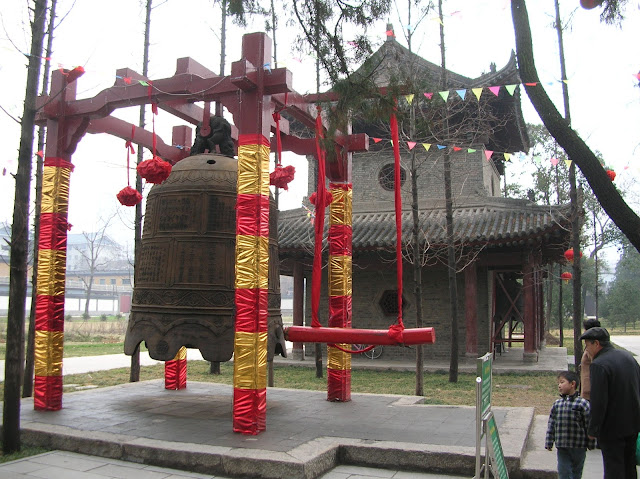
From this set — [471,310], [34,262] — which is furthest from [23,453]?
[471,310]

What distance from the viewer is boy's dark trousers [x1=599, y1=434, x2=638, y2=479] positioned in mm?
4078

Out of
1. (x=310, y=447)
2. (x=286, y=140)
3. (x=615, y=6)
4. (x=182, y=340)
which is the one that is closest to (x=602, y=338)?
(x=310, y=447)

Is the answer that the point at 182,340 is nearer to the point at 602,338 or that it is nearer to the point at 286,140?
the point at 286,140

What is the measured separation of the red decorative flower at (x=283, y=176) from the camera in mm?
7086

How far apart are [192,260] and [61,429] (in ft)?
7.29

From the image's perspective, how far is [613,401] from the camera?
4.10 m

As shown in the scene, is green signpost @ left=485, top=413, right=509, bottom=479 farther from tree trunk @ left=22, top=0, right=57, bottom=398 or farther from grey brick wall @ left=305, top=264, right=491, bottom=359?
grey brick wall @ left=305, top=264, right=491, bottom=359

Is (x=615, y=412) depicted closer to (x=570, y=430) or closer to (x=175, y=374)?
(x=570, y=430)

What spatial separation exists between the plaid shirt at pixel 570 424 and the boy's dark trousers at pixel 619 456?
29 centimetres

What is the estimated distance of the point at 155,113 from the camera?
720 centimetres

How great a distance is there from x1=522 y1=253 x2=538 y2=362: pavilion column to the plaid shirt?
10.7 meters

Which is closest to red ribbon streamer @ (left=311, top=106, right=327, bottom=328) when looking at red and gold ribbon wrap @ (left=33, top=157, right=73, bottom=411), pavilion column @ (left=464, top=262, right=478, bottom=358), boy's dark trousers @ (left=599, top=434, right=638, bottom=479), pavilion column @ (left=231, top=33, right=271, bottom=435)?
pavilion column @ (left=231, top=33, right=271, bottom=435)

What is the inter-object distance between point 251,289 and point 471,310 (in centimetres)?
1015

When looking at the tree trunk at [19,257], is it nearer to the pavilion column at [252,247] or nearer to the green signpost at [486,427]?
the pavilion column at [252,247]
